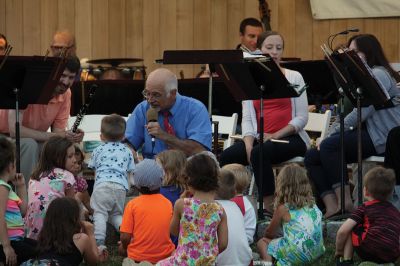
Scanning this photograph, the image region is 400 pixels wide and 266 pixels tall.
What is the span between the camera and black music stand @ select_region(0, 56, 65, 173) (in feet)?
26.8

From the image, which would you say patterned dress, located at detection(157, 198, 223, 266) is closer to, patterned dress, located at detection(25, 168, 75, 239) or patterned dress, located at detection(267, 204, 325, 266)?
patterned dress, located at detection(267, 204, 325, 266)

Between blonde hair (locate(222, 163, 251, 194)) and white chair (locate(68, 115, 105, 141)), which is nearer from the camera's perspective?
blonde hair (locate(222, 163, 251, 194))

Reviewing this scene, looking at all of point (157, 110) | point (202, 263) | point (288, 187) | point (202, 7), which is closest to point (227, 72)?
point (157, 110)

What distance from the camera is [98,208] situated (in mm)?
8266

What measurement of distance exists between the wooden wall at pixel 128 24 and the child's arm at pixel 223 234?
262 inches

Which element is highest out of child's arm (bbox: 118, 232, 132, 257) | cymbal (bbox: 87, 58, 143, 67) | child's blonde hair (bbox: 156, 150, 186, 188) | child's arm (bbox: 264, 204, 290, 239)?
cymbal (bbox: 87, 58, 143, 67)

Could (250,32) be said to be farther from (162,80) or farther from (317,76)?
(162,80)

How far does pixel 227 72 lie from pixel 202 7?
5136mm

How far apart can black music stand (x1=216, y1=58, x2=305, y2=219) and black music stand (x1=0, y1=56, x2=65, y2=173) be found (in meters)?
1.16

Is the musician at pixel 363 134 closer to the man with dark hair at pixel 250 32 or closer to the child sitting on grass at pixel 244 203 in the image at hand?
the child sitting on grass at pixel 244 203

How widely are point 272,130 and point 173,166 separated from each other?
5.44 ft

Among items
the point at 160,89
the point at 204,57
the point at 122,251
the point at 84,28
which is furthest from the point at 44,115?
the point at 84,28

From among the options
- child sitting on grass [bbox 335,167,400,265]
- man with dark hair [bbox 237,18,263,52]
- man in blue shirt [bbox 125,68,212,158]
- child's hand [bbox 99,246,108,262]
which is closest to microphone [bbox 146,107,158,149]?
man in blue shirt [bbox 125,68,212,158]

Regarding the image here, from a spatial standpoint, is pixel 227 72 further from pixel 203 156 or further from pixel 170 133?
pixel 203 156
